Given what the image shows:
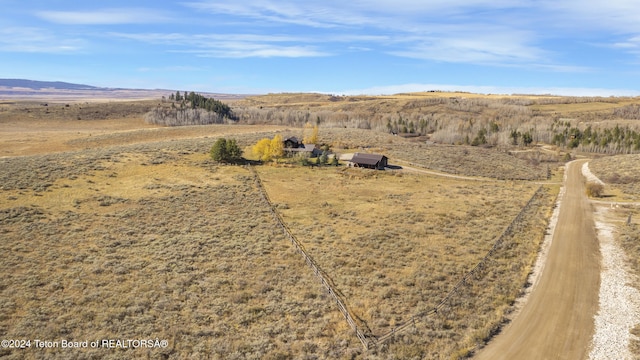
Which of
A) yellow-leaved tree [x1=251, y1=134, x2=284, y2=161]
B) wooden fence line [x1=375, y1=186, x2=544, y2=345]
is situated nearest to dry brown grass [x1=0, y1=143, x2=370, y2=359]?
wooden fence line [x1=375, y1=186, x2=544, y2=345]

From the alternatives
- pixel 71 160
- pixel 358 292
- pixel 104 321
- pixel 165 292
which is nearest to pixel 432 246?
pixel 358 292

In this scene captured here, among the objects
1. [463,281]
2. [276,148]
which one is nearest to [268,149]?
[276,148]

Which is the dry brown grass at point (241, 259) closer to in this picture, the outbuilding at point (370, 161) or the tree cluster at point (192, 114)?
the outbuilding at point (370, 161)

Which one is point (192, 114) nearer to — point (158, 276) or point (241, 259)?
point (241, 259)

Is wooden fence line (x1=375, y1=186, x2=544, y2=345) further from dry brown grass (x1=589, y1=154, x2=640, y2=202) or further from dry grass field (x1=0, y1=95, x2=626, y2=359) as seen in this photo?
dry brown grass (x1=589, y1=154, x2=640, y2=202)

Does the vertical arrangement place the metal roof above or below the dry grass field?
above

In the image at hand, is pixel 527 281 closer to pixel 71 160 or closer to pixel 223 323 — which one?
pixel 223 323
